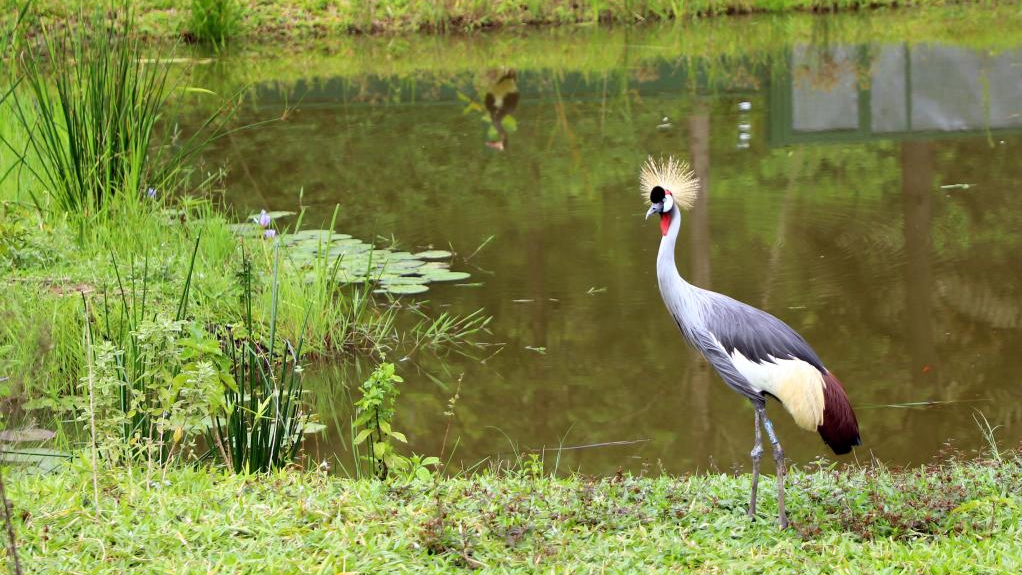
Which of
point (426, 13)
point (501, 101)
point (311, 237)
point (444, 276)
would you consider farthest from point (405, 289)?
point (426, 13)

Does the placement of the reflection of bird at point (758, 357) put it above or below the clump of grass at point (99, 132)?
below

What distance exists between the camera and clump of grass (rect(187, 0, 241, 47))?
658 inches

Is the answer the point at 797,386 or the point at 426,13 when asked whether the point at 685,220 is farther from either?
the point at 426,13

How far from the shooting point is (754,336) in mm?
3992

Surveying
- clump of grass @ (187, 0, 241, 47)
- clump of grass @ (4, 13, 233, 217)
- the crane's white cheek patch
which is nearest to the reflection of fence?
clump of grass @ (4, 13, 233, 217)

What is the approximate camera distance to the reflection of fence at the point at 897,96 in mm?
10805

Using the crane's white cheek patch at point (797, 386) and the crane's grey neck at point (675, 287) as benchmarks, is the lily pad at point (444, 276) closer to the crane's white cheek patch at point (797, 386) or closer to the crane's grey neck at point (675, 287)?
the crane's grey neck at point (675, 287)

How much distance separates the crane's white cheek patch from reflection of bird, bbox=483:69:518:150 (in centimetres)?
702

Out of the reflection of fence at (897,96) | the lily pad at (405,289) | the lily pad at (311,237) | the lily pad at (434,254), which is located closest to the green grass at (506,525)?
the lily pad at (405,289)

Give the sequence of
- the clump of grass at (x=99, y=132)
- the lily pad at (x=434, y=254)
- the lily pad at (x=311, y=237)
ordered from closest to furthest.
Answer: the clump of grass at (x=99, y=132) < the lily pad at (x=434, y=254) < the lily pad at (x=311, y=237)

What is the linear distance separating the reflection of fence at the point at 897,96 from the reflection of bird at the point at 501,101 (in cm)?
245

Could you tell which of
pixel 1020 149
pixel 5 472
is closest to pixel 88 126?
pixel 5 472

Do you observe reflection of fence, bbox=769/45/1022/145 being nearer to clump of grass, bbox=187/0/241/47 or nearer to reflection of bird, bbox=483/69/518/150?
reflection of bird, bbox=483/69/518/150

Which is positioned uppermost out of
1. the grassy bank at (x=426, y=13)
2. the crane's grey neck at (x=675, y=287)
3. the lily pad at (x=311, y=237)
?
the grassy bank at (x=426, y=13)
